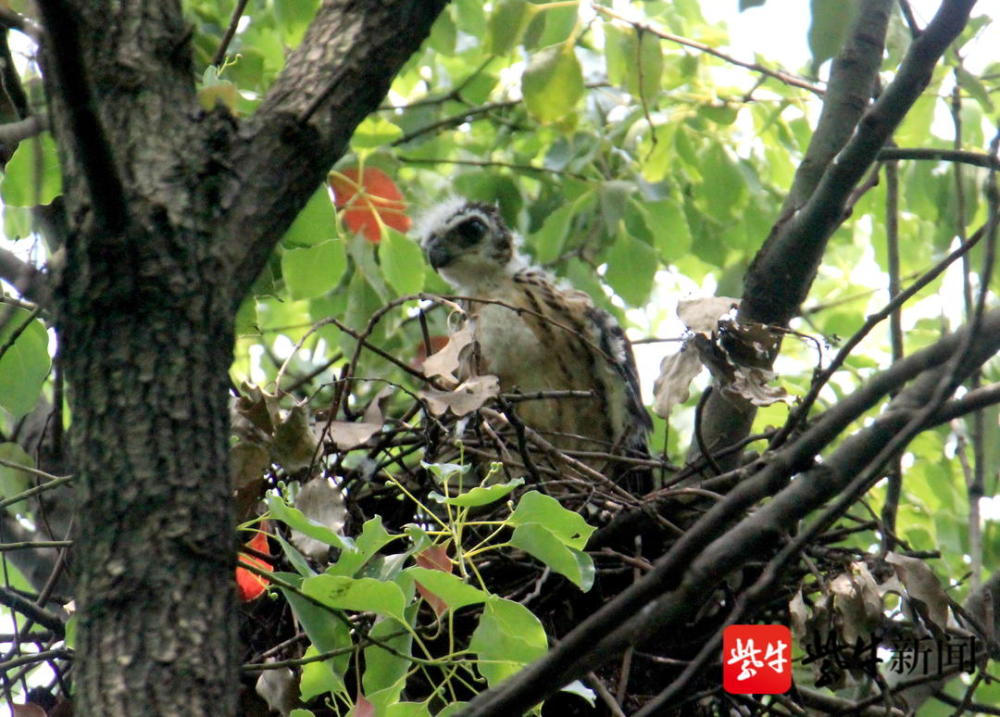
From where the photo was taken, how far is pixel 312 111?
189 cm

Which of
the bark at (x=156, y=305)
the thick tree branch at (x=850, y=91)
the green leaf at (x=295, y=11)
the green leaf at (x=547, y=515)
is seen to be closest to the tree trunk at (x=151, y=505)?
the bark at (x=156, y=305)

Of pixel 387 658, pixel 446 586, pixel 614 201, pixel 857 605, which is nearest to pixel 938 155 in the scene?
pixel 857 605

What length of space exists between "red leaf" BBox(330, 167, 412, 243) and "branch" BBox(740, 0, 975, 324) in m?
1.31

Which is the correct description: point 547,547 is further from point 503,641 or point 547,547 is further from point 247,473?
point 247,473

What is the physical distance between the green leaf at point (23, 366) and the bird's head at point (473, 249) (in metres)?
2.40

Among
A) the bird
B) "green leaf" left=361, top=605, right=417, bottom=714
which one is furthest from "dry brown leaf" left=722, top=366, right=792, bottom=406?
the bird

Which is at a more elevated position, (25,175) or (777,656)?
(25,175)

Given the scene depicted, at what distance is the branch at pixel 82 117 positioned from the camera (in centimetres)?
148

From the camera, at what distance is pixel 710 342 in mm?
2529

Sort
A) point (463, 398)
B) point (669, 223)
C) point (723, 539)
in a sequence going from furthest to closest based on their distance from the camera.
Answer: point (669, 223) < point (463, 398) < point (723, 539)

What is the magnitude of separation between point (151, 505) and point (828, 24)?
1237 mm

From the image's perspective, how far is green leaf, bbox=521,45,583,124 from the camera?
3291mm

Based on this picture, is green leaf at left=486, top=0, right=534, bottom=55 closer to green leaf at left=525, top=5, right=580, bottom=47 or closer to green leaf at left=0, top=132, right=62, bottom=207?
green leaf at left=525, top=5, right=580, bottom=47

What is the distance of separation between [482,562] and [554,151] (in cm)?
240
